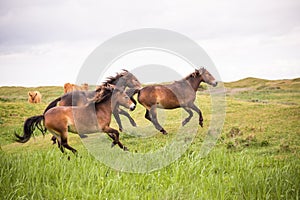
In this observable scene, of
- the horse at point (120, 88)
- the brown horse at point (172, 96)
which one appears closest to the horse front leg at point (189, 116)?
the brown horse at point (172, 96)

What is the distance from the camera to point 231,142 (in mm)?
10117

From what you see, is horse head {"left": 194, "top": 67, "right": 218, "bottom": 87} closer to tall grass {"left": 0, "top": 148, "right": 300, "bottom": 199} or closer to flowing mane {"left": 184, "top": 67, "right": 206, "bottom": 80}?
flowing mane {"left": 184, "top": 67, "right": 206, "bottom": 80}

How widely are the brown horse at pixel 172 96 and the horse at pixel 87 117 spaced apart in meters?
2.15

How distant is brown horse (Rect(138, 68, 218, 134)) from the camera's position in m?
10.8

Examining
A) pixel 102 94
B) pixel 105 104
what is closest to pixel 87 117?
pixel 105 104

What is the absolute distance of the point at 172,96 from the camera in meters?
10.9

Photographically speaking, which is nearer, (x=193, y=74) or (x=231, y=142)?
(x=231, y=142)

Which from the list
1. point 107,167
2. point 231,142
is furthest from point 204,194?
point 231,142

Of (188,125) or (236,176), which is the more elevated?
(188,125)

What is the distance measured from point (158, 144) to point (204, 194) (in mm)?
3416

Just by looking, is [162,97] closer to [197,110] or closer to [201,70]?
[197,110]

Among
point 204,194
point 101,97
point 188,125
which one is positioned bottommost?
point 204,194

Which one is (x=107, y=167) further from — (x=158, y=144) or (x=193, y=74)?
(x=193, y=74)

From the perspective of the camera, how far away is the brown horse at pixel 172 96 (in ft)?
35.3
